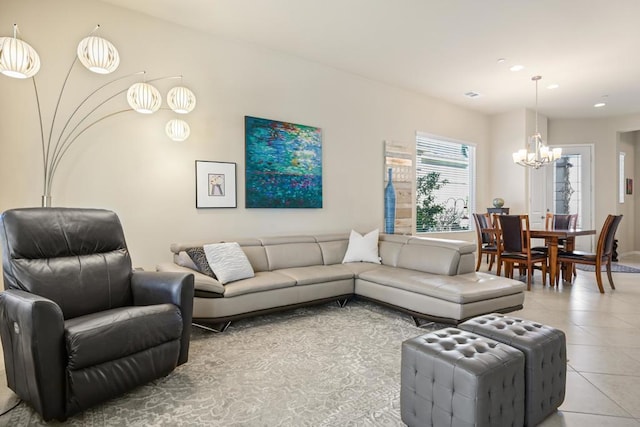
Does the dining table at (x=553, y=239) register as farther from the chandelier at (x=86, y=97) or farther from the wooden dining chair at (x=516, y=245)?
the chandelier at (x=86, y=97)

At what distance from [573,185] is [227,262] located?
25.9 ft

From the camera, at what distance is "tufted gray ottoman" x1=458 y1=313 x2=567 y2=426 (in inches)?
69.8

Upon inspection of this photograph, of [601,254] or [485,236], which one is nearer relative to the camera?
[601,254]

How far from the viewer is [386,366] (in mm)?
2508

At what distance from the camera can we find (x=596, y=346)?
288cm

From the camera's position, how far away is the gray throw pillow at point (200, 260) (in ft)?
10.9

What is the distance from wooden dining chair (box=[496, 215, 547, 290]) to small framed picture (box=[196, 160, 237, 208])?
3760mm

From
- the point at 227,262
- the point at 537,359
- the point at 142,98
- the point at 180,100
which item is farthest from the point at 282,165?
the point at 537,359

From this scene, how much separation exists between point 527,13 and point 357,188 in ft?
9.28

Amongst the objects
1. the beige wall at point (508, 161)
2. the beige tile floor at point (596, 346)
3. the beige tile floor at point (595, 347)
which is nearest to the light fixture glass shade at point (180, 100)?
the beige tile floor at point (595, 347)

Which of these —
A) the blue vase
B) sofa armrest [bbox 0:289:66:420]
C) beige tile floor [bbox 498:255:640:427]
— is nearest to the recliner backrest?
sofa armrest [bbox 0:289:66:420]

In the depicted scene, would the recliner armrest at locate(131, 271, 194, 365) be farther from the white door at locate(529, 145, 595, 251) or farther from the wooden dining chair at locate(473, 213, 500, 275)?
the white door at locate(529, 145, 595, 251)

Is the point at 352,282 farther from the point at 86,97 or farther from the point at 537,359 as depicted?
the point at 86,97

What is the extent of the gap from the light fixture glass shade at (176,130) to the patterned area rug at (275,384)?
1.91 metres
